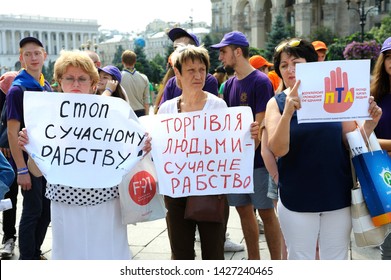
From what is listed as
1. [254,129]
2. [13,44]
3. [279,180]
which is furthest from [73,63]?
[13,44]

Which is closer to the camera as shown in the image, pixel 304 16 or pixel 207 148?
pixel 207 148

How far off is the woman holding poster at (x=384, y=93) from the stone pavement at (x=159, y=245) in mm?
1132

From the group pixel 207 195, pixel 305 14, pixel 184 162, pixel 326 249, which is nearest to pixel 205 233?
pixel 207 195

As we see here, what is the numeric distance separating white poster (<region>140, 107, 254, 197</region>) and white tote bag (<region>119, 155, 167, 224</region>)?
0.49 ft

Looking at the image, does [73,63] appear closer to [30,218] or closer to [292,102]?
[292,102]

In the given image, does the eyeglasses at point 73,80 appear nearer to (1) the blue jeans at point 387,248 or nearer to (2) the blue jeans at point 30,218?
(2) the blue jeans at point 30,218

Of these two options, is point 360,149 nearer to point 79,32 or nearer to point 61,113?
point 61,113

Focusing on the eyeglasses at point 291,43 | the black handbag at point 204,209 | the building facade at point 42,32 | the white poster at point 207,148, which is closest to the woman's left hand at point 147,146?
the white poster at point 207,148

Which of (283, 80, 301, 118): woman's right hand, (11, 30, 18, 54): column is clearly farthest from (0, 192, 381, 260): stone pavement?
(11, 30, 18, 54): column

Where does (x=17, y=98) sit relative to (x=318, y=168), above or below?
above

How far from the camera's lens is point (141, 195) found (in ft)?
10.4

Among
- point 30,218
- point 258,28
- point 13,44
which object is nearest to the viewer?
point 30,218

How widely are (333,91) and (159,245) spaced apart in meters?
2.93

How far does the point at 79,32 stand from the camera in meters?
115
